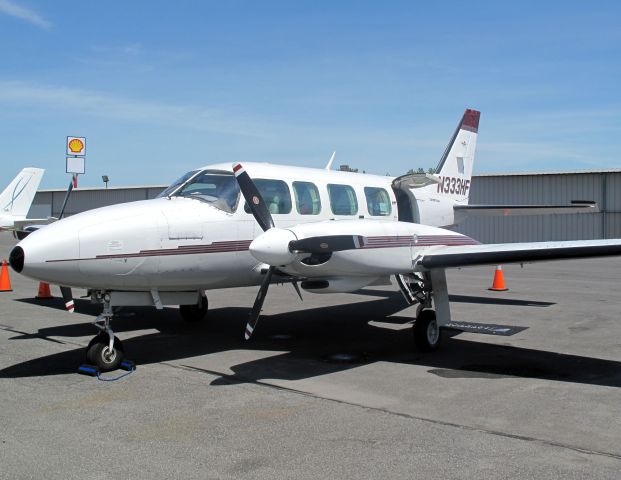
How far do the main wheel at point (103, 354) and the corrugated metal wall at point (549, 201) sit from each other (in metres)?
31.8

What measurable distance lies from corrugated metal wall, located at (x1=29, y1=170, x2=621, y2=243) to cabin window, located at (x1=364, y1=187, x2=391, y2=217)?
1050 inches

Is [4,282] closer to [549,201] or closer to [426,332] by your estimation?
[426,332]

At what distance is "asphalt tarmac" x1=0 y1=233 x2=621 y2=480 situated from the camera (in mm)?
4918

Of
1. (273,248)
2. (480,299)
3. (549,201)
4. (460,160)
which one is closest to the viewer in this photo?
(273,248)

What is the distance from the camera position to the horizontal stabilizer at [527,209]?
36.3ft

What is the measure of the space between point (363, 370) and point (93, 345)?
11.4 feet

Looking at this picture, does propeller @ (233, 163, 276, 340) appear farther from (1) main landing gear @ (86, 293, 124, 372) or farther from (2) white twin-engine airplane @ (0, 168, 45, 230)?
(2) white twin-engine airplane @ (0, 168, 45, 230)

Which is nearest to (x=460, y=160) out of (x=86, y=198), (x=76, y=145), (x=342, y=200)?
(x=342, y=200)

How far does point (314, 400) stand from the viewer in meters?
6.72

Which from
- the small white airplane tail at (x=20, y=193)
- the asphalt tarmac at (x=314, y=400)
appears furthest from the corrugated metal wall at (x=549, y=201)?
the small white airplane tail at (x=20, y=193)

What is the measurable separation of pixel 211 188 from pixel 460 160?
735 centimetres

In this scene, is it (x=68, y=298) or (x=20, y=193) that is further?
(x=20, y=193)

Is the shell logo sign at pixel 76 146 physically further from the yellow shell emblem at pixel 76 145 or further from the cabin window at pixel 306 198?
the cabin window at pixel 306 198

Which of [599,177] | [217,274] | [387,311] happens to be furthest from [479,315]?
[599,177]
